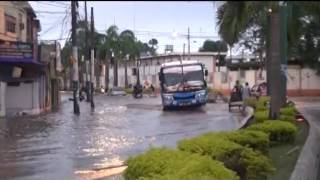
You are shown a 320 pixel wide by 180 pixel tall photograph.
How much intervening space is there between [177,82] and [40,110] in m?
8.97

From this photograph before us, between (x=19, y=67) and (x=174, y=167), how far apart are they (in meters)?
31.6

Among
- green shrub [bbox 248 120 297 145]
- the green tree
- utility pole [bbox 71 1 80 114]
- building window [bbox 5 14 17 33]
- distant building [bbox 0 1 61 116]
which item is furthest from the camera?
the green tree

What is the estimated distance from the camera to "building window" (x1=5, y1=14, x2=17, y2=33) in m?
38.6

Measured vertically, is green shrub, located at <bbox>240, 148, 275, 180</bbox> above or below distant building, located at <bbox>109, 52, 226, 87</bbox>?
below

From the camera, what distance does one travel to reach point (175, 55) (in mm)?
112812

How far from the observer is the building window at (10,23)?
127ft

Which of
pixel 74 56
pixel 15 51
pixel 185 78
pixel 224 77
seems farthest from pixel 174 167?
pixel 224 77

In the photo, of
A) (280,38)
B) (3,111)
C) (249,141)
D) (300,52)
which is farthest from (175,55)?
(249,141)

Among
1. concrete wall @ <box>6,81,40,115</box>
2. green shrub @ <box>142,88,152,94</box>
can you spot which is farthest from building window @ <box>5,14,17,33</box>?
green shrub @ <box>142,88,152,94</box>

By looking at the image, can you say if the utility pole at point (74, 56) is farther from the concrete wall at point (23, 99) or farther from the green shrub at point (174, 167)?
the green shrub at point (174, 167)

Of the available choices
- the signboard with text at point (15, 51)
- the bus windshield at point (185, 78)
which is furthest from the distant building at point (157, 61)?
the signboard with text at point (15, 51)

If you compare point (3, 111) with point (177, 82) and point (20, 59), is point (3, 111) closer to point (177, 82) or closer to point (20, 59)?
point (20, 59)

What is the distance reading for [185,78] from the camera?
41969 mm

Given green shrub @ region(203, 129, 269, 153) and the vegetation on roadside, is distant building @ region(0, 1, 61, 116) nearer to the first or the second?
green shrub @ region(203, 129, 269, 153)
